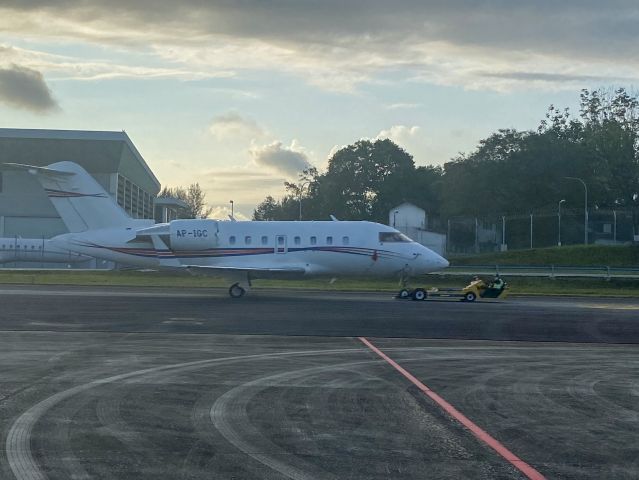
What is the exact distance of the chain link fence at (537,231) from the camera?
240 feet

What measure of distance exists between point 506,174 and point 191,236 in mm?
61464

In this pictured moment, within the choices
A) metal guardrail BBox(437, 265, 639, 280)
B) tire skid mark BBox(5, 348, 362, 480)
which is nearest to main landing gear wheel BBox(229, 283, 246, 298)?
metal guardrail BBox(437, 265, 639, 280)

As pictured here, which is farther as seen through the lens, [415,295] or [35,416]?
[415,295]

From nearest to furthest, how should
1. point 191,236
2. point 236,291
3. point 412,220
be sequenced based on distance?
point 236,291 < point 191,236 < point 412,220

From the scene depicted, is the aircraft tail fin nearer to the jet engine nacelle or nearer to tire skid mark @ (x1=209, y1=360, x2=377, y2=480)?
the jet engine nacelle

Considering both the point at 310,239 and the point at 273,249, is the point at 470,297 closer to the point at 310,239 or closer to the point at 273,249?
the point at 310,239

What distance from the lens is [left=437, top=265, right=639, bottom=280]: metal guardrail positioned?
51.9 metres

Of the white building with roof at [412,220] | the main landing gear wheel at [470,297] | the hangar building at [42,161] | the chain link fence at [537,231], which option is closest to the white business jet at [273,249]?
the main landing gear wheel at [470,297]

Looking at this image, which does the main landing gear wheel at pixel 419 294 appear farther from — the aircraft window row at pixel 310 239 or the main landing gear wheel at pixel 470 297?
the aircraft window row at pixel 310 239

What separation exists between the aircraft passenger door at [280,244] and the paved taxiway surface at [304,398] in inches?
483

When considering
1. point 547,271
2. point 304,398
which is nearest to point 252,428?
point 304,398

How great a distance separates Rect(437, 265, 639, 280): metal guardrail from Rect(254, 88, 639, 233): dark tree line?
112 ft

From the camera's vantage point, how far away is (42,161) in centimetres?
7462

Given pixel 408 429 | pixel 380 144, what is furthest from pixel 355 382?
pixel 380 144
